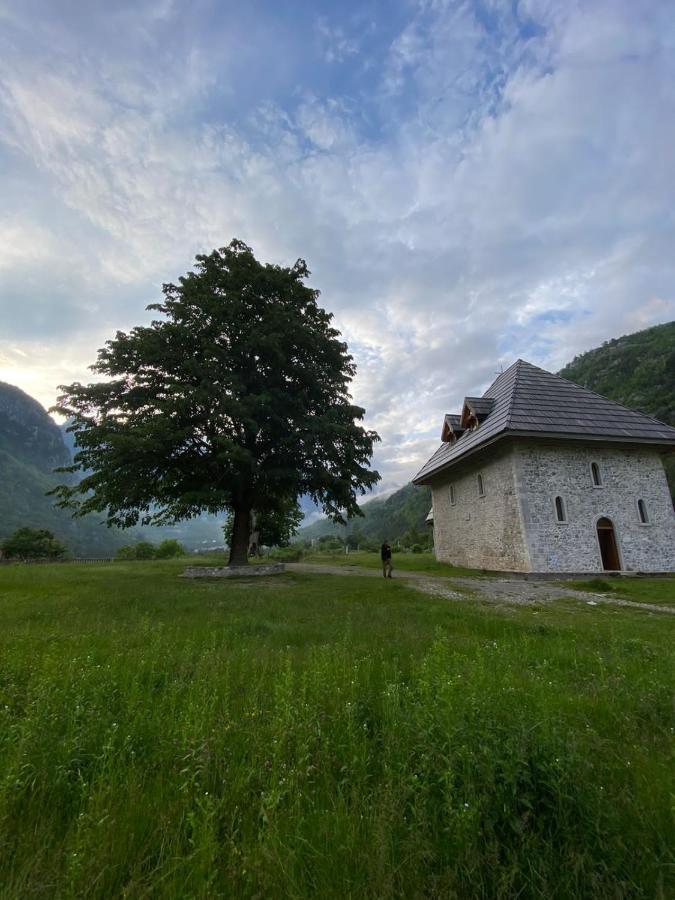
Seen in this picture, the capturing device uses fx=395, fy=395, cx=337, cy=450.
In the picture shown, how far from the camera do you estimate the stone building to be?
19.3m

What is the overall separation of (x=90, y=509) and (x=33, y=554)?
37.8 meters

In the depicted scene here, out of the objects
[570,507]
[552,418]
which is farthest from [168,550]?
[552,418]

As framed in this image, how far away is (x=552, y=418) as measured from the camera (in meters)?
20.7

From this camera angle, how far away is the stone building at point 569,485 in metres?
19.3

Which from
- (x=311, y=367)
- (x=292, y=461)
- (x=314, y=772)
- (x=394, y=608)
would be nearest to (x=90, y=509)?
(x=292, y=461)

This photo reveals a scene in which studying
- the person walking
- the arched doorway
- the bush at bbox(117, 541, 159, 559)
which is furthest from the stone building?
the bush at bbox(117, 541, 159, 559)

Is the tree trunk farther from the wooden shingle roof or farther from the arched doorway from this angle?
the arched doorway

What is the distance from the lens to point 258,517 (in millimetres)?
35656

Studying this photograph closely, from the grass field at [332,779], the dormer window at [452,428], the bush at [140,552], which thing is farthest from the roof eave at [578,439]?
the bush at [140,552]

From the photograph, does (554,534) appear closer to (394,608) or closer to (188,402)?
(394,608)

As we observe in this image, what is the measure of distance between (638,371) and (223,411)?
10583cm

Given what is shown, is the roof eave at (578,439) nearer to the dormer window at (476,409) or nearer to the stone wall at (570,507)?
the stone wall at (570,507)

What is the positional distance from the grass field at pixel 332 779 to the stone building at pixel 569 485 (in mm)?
15591

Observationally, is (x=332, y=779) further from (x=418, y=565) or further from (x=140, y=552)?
(x=140, y=552)
